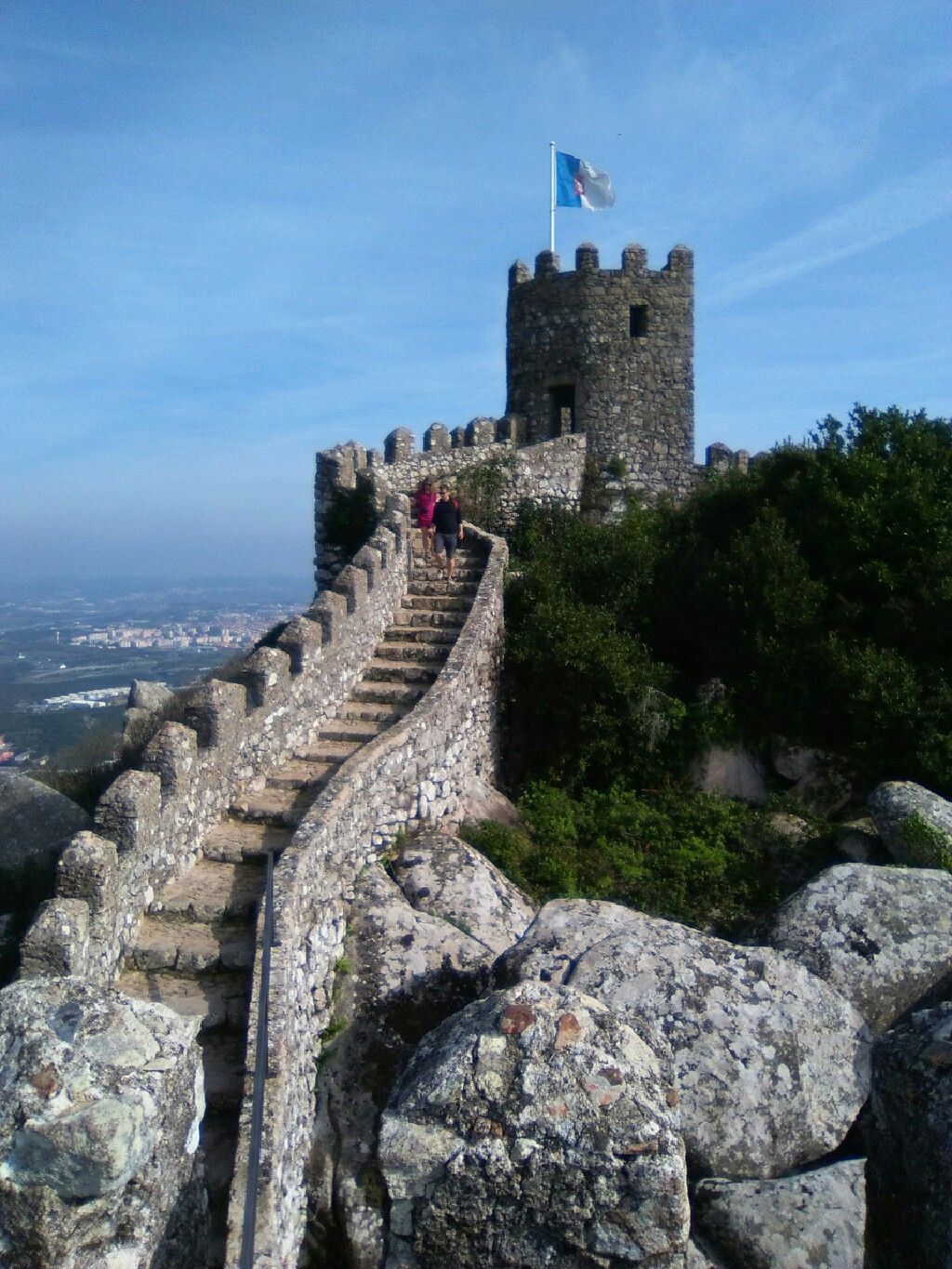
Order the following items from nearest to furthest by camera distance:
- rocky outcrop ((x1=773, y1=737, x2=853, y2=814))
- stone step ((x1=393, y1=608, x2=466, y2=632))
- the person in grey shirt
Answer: rocky outcrop ((x1=773, y1=737, x2=853, y2=814))
stone step ((x1=393, y1=608, x2=466, y2=632))
the person in grey shirt

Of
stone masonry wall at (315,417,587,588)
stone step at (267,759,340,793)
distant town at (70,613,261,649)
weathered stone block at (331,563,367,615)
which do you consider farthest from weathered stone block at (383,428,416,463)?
distant town at (70,613,261,649)

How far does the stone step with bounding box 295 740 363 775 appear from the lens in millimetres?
10008

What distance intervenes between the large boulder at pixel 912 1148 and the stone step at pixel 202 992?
159 inches

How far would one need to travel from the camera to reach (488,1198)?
4625 mm

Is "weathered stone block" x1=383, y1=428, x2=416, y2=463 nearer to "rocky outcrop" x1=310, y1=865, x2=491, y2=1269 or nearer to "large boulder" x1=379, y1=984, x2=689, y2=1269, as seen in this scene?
"rocky outcrop" x1=310, y1=865, x2=491, y2=1269

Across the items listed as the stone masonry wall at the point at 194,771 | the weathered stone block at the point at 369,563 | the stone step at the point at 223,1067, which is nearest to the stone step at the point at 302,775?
the stone masonry wall at the point at 194,771

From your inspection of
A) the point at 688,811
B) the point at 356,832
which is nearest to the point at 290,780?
the point at 356,832

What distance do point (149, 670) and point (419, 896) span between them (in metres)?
33.1

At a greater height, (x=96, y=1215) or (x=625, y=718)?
(x=625, y=718)

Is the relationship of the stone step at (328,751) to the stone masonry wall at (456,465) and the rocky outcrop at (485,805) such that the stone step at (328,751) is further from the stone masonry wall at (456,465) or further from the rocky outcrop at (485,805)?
the stone masonry wall at (456,465)

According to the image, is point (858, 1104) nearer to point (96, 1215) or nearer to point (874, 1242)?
point (874, 1242)

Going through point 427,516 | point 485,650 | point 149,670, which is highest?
point 427,516

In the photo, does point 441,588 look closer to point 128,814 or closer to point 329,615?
point 329,615

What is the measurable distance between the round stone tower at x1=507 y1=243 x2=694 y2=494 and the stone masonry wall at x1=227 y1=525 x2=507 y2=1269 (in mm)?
8686
